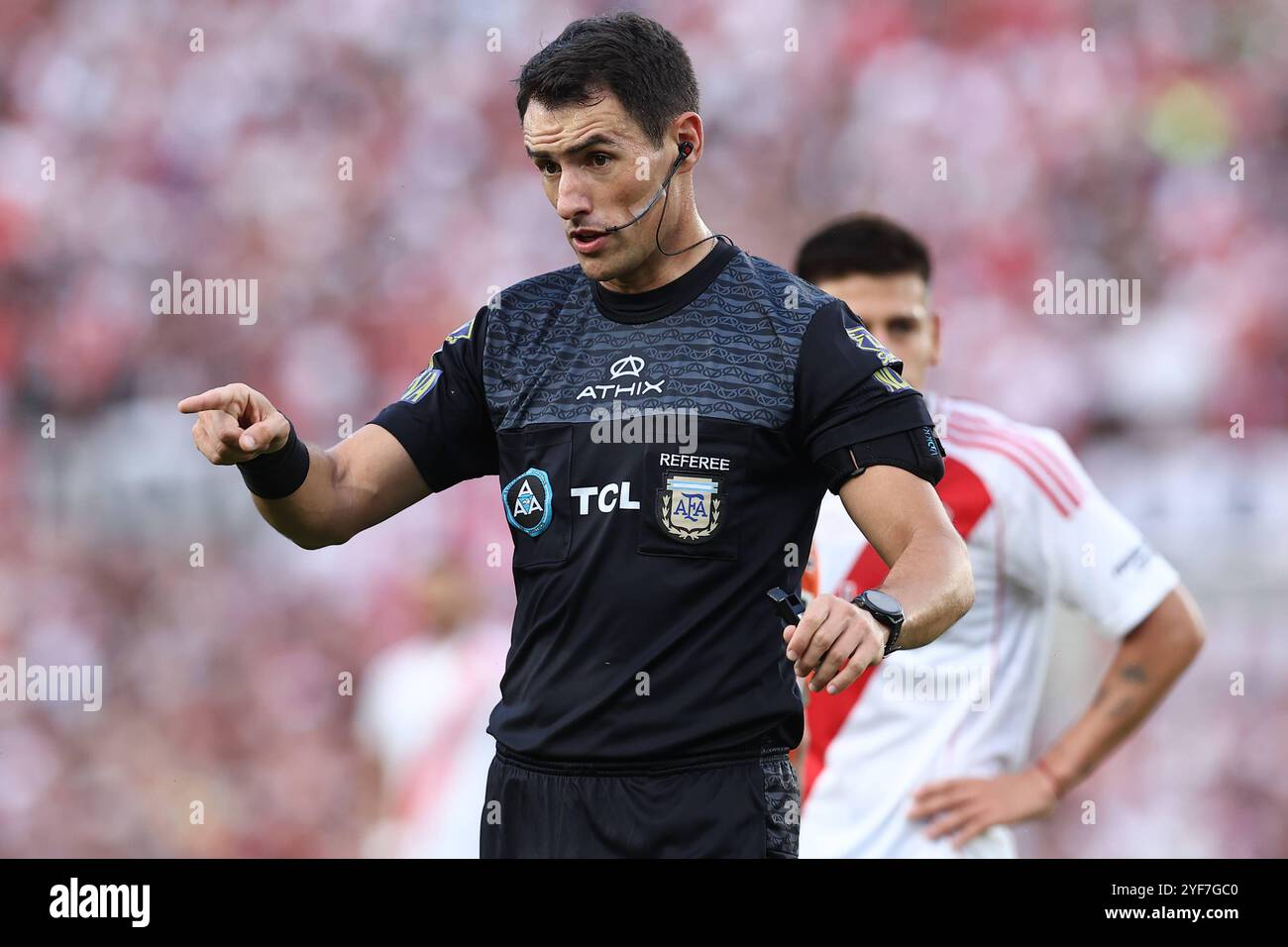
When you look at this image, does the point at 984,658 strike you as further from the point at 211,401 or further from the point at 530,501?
the point at 211,401

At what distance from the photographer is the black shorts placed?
2535mm

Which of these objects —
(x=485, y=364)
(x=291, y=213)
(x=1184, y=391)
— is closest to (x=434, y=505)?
(x=291, y=213)

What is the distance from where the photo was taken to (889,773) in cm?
426

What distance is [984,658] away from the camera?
425 cm

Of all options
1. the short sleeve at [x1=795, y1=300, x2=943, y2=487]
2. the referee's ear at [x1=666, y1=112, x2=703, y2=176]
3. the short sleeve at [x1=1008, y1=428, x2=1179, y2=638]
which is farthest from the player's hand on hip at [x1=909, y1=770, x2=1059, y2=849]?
the referee's ear at [x1=666, y1=112, x2=703, y2=176]

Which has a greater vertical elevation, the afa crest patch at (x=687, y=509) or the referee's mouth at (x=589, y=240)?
the referee's mouth at (x=589, y=240)

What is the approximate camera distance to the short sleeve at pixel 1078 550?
169 inches

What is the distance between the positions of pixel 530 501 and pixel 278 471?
1.44 ft

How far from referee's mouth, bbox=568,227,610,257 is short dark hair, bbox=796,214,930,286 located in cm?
193

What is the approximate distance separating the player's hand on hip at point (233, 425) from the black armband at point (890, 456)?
0.93 m

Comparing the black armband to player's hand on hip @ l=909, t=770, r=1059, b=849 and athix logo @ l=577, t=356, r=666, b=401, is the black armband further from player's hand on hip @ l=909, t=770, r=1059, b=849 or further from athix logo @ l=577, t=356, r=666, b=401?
player's hand on hip @ l=909, t=770, r=1059, b=849

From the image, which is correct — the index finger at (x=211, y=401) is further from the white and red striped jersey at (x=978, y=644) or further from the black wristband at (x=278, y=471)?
the white and red striped jersey at (x=978, y=644)

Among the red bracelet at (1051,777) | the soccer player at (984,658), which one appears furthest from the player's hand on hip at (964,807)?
the red bracelet at (1051,777)

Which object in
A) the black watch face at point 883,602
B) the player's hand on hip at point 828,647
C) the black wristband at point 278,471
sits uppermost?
the black wristband at point 278,471
